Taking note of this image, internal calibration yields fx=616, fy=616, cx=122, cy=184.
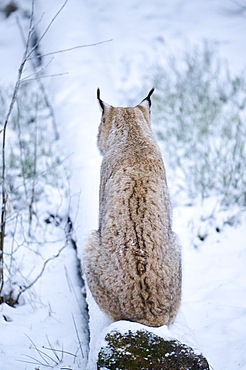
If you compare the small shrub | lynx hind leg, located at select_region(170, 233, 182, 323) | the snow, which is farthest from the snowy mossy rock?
the small shrub

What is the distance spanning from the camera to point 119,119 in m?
4.98

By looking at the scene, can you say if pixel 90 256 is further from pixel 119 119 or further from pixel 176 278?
pixel 119 119

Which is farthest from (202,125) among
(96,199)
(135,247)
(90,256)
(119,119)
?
(135,247)

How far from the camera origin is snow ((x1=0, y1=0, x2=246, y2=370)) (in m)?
4.61

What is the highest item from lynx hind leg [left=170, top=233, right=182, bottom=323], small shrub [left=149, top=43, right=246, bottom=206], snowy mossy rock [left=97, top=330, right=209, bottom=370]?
small shrub [left=149, top=43, right=246, bottom=206]

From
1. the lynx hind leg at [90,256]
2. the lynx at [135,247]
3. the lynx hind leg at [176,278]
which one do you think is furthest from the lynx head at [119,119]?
the lynx hind leg at [176,278]

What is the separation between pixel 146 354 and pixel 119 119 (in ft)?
6.75

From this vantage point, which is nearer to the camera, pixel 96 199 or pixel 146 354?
pixel 146 354

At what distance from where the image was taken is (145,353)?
3.60 m

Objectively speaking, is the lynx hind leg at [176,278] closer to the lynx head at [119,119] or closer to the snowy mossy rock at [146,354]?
the snowy mossy rock at [146,354]

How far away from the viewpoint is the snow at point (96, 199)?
181 inches

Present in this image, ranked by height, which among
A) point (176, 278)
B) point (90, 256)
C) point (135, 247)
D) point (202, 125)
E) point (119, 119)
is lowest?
point (176, 278)

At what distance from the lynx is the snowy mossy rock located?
0.79 feet

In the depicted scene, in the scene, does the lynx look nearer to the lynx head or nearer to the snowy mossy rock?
the snowy mossy rock
